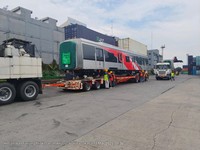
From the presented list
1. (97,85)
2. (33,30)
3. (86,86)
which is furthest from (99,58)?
(33,30)

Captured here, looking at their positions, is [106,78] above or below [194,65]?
below

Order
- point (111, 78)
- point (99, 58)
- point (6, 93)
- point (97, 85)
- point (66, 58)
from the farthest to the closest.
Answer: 1. point (111, 78)
2. point (99, 58)
3. point (97, 85)
4. point (66, 58)
5. point (6, 93)

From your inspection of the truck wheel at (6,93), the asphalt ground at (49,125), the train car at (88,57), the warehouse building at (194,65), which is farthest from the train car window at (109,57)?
the warehouse building at (194,65)

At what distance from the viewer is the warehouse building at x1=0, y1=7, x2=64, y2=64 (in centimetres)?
1902

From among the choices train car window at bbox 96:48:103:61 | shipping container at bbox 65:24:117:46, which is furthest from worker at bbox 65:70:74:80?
shipping container at bbox 65:24:117:46

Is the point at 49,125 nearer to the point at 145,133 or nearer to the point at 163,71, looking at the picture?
the point at 145,133

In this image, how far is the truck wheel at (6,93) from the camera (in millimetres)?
8562

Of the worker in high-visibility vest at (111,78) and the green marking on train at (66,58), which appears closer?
the green marking on train at (66,58)

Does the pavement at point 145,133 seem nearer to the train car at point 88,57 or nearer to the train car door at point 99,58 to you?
the train car at point 88,57

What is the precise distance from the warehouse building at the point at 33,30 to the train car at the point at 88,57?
671 cm

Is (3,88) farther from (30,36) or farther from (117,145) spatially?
(30,36)

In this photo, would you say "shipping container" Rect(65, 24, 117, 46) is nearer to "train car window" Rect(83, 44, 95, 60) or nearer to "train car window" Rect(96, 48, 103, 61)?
"train car window" Rect(96, 48, 103, 61)

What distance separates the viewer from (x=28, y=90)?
974cm

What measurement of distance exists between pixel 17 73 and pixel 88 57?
241 inches
